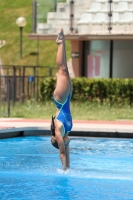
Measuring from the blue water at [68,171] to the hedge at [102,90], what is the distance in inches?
318

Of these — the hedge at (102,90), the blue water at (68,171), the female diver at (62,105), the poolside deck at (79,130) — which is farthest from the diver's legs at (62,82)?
the hedge at (102,90)

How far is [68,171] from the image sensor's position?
12258 mm

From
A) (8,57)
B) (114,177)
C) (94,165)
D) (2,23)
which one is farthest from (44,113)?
(2,23)

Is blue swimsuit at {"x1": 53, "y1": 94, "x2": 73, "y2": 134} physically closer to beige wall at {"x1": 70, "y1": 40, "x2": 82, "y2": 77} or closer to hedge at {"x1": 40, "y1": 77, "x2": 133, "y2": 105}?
hedge at {"x1": 40, "y1": 77, "x2": 133, "y2": 105}

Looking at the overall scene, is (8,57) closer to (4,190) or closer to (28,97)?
(28,97)

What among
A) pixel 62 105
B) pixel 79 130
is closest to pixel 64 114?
pixel 62 105

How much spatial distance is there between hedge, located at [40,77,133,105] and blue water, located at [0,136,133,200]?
8.08 m

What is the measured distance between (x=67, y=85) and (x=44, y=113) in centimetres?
1074

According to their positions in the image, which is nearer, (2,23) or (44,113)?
(44,113)

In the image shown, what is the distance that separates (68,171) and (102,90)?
13694 mm

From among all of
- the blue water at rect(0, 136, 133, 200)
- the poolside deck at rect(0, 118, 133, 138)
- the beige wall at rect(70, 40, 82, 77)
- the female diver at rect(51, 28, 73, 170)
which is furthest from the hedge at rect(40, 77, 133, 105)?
the female diver at rect(51, 28, 73, 170)

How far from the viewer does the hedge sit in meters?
25.3

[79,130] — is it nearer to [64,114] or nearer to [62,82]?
[64,114]

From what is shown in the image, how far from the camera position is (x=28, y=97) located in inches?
1096
